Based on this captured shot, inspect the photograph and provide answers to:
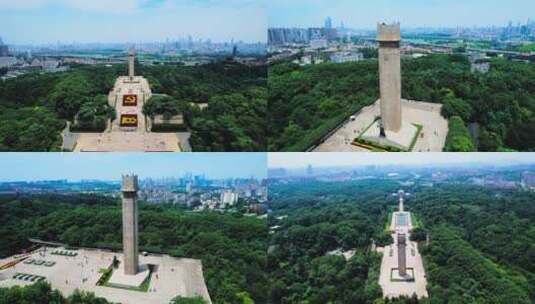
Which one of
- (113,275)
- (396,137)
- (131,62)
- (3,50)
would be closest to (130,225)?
(113,275)

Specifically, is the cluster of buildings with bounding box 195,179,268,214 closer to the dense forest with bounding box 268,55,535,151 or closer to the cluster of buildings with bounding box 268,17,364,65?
the dense forest with bounding box 268,55,535,151

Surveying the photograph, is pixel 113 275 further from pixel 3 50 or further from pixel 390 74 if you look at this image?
pixel 390 74

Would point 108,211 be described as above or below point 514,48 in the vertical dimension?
below

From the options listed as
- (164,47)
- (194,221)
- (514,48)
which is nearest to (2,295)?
(194,221)

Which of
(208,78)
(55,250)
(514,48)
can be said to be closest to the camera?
(55,250)

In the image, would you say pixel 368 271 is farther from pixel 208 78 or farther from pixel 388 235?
pixel 208 78
